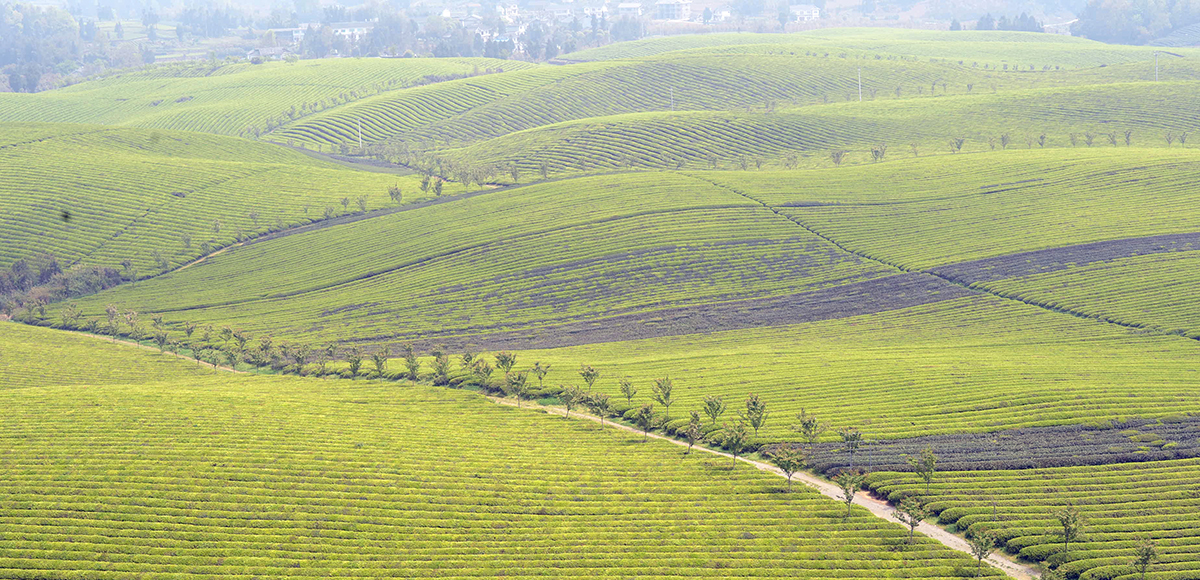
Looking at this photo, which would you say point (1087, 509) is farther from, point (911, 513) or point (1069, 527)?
point (911, 513)

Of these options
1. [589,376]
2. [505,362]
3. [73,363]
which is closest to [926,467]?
[589,376]

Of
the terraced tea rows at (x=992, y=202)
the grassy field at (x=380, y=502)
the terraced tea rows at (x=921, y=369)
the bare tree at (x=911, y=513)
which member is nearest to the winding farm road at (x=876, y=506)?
the bare tree at (x=911, y=513)

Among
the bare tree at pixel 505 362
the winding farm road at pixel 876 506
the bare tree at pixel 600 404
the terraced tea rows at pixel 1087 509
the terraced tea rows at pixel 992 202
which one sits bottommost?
the winding farm road at pixel 876 506

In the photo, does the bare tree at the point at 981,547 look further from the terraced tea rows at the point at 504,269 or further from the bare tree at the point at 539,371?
the terraced tea rows at the point at 504,269

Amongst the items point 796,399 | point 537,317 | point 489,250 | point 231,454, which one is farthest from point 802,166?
point 231,454

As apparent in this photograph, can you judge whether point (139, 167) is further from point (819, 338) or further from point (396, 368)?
point (819, 338)
